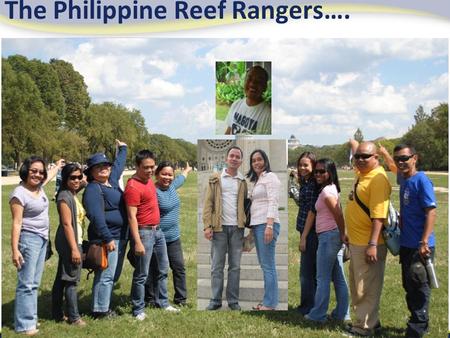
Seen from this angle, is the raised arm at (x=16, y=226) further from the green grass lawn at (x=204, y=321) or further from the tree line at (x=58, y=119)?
the tree line at (x=58, y=119)

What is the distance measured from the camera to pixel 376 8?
7.21 m

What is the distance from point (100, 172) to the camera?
660 cm

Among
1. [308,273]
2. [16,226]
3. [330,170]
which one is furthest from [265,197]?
[16,226]

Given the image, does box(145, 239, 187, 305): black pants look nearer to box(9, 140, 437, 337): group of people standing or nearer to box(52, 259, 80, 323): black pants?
box(9, 140, 437, 337): group of people standing

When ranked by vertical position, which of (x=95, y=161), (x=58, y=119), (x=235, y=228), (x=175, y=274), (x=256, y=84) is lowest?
(x=175, y=274)

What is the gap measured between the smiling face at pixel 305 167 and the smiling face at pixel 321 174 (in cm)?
22

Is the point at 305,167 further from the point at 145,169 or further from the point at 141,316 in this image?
the point at 141,316

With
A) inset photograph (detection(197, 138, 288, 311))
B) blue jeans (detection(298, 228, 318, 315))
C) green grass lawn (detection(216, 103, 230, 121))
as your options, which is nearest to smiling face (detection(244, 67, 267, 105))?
green grass lawn (detection(216, 103, 230, 121))

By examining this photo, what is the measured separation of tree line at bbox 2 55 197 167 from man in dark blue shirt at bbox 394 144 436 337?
2132 centimetres

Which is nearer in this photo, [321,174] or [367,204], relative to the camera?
[367,204]

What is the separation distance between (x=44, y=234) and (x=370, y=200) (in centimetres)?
398

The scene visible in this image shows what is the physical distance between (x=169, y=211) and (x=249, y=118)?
1.73 meters

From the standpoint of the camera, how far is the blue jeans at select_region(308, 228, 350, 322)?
6.52 meters

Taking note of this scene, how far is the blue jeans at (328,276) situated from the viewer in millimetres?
6523
